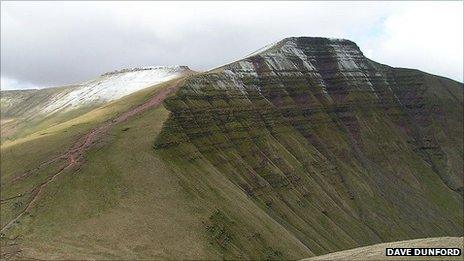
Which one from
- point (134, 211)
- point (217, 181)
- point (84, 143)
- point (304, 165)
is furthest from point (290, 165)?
point (134, 211)

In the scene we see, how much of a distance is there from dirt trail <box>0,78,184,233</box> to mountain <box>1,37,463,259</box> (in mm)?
362

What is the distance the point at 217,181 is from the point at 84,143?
103ft

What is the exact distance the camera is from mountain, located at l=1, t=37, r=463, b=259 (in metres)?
87.9

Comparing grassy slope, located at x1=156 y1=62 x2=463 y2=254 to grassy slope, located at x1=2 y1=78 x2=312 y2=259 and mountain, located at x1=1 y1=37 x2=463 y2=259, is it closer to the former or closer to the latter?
mountain, located at x1=1 y1=37 x2=463 y2=259

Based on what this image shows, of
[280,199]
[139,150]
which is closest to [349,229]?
[280,199]

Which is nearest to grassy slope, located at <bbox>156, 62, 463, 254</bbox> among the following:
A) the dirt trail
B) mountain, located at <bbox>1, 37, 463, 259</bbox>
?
mountain, located at <bbox>1, 37, 463, 259</bbox>

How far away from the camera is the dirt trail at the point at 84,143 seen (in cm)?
9393

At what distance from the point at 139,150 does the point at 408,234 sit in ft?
329

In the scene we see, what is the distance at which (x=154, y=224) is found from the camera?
8912 centimetres

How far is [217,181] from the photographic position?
114 metres

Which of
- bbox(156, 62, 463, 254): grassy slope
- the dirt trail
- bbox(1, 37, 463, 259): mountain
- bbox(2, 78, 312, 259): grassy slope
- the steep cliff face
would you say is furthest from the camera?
bbox(156, 62, 463, 254): grassy slope

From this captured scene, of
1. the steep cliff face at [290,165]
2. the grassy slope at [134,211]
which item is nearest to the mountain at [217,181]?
the grassy slope at [134,211]

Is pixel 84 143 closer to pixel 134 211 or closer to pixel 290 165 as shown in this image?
pixel 134 211

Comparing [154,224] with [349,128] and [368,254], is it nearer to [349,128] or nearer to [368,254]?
[368,254]
